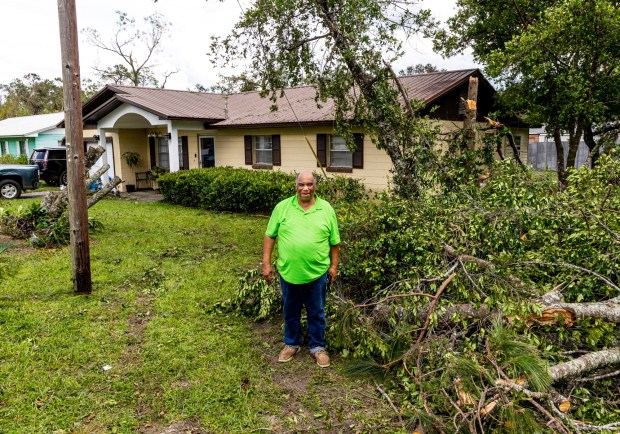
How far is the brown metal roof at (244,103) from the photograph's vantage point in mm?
13453

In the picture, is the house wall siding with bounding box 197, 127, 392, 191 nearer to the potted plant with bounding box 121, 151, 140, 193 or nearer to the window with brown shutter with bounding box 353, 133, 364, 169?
the window with brown shutter with bounding box 353, 133, 364, 169

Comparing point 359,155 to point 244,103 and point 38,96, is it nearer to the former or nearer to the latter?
point 244,103

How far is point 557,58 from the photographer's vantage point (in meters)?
10.2

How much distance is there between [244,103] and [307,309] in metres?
15.8

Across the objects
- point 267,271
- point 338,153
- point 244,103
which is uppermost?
point 244,103

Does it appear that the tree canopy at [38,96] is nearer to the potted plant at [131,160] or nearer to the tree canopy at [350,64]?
the potted plant at [131,160]

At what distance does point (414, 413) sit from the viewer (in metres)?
3.31

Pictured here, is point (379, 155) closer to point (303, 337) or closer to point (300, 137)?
point (300, 137)

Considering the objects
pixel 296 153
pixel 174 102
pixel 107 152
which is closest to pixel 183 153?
pixel 174 102

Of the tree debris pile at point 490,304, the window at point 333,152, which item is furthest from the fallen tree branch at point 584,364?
the window at point 333,152

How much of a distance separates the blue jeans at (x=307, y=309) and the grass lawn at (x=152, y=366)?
0.68 feet

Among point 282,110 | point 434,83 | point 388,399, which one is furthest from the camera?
point 282,110

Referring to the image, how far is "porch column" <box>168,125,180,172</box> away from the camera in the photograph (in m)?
15.8

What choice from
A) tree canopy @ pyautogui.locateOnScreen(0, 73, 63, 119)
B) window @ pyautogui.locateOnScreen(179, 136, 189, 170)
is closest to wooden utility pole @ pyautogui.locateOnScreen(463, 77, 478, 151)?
window @ pyautogui.locateOnScreen(179, 136, 189, 170)
